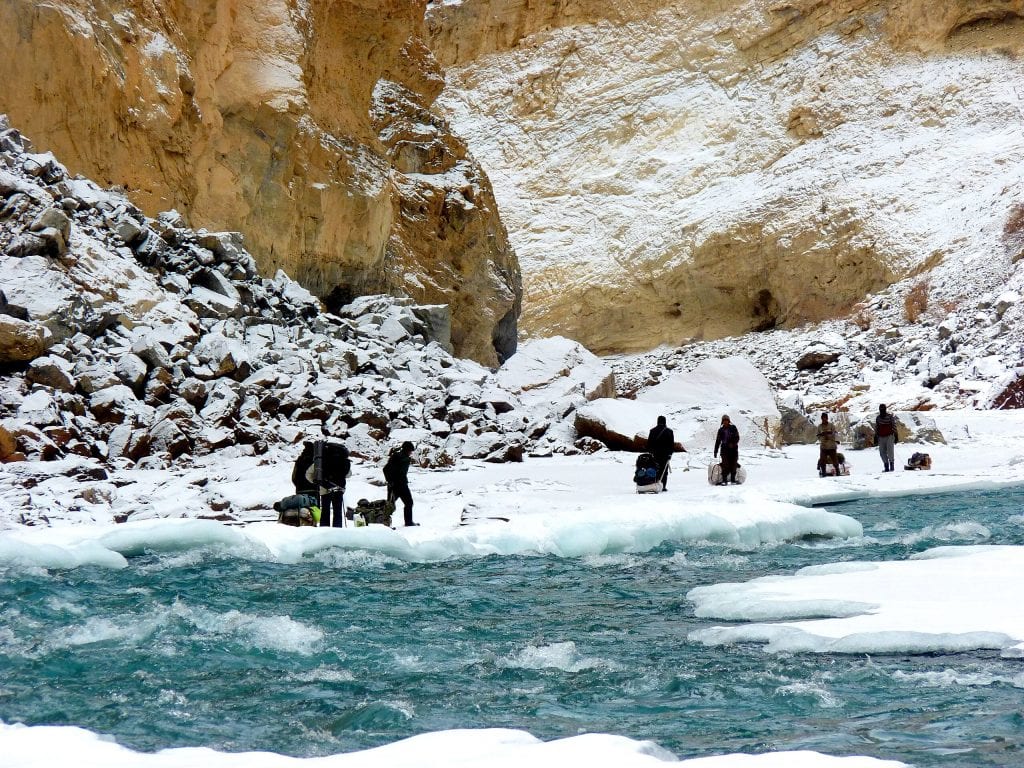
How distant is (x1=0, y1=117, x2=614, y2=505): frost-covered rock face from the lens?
13.9m

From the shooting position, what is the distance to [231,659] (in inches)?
249

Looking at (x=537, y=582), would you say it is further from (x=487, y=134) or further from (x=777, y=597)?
(x=487, y=134)

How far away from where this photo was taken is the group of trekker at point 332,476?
36.4 ft

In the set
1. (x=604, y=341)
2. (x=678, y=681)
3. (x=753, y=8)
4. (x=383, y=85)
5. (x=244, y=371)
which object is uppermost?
(x=753, y=8)

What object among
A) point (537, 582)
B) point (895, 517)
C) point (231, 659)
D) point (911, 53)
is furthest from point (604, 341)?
point (231, 659)

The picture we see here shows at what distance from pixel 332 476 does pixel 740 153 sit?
4056 centimetres

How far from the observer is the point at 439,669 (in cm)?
613

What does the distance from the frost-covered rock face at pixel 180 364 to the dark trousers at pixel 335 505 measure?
2.98m

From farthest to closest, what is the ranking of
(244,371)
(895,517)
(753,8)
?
(753,8) → (244,371) → (895,517)

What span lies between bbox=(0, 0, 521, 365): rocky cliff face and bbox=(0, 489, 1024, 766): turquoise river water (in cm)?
1158

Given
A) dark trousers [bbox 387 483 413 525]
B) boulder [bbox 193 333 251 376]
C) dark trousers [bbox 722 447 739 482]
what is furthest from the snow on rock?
dark trousers [bbox 387 483 413 525]

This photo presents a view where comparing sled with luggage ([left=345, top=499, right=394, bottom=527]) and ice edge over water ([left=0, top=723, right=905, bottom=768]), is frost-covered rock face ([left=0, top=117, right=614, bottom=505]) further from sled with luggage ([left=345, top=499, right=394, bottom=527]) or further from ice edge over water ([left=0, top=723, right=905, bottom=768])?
ice edge over water ([left=0, top=723, right=905, bottom=768])

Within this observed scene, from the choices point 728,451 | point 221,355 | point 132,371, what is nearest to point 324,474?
point 132,371

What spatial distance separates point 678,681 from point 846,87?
1818 inches
